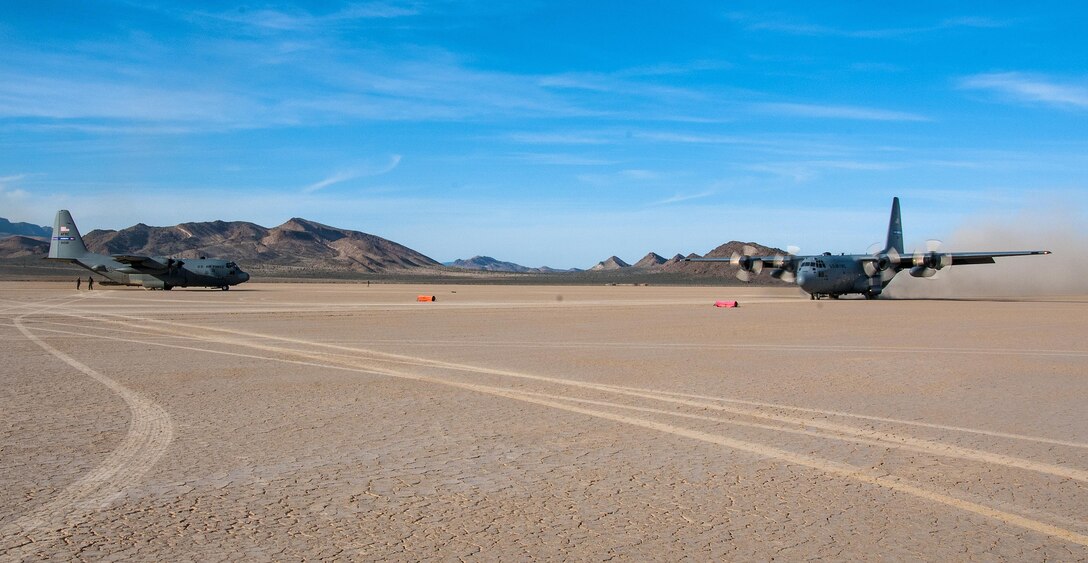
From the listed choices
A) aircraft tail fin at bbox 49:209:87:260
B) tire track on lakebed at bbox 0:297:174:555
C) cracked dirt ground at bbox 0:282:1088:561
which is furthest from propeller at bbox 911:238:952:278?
aircraft tail fin at bbox 49:209:87:260

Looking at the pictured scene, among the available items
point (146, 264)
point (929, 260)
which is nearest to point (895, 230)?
point (929, 260)

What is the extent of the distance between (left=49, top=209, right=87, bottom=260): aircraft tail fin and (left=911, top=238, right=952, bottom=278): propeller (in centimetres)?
5699

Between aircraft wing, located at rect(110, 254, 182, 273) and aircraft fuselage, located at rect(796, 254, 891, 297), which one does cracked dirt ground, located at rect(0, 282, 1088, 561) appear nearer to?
aircraft fuselage, located at rect(796, 254, 891, 297)

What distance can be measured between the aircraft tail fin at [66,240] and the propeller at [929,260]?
57.0 meters

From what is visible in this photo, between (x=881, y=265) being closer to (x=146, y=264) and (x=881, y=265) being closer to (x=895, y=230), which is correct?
(x=895, y=230)

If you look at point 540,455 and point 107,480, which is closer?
point 107,480

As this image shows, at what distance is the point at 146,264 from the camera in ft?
189

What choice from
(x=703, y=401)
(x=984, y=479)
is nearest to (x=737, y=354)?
(x=703, y=401)

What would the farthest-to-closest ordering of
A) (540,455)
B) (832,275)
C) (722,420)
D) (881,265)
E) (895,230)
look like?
(895,230)
(881,265)
(832,275)
(722,420)
(540,455)

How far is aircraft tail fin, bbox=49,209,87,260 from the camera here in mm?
58656

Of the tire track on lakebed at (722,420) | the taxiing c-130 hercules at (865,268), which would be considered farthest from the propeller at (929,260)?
the tire track on lakebed at (722,420)

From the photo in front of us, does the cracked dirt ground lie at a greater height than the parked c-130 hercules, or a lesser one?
lesser

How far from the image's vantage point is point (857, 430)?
356 inches

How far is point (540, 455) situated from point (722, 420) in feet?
9.17
